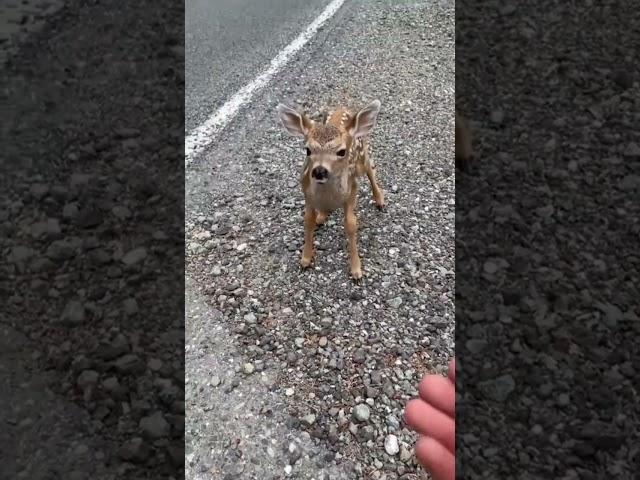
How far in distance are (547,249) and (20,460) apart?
194 centimetres

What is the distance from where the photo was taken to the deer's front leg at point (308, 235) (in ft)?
7.98

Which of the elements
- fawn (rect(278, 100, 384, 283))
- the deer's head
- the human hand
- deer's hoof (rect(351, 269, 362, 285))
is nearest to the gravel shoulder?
deer's hoof (rect(351, 269, 362, 285))

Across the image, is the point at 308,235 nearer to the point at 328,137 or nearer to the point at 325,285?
the point at 325,285

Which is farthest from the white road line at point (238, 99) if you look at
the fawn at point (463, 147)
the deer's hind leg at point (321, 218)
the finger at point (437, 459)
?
the finger at point (437, 459)

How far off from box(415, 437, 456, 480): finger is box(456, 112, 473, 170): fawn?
1571 mm

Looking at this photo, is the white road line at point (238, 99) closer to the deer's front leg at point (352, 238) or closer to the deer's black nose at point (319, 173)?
the deer's front leg at point (352, 238)

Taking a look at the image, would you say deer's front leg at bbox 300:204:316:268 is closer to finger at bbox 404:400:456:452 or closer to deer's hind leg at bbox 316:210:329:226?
deer's hind leg at bbox 316:210:329:226

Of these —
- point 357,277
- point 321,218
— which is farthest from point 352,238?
point 321,218

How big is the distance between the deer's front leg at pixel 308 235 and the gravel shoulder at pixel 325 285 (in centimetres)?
5

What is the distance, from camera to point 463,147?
2.93 metres

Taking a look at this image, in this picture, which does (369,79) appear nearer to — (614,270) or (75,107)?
(75,107)

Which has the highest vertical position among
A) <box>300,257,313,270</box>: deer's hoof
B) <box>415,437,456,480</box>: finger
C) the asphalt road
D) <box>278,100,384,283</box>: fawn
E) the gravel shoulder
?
<box>278,100,384,283</box>: fawn

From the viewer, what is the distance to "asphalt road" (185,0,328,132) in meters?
3.55

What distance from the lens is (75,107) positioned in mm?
3033
